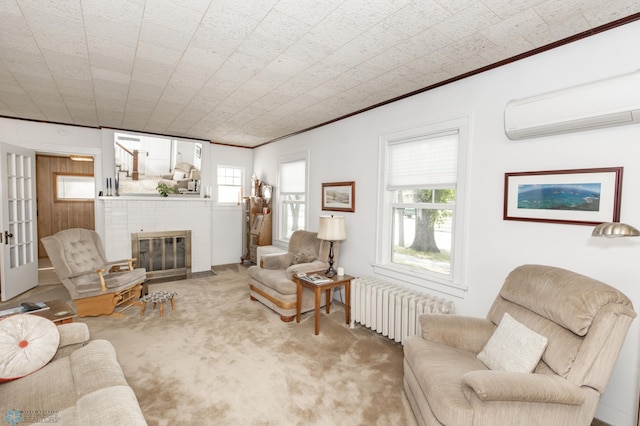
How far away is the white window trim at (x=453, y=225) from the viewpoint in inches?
110

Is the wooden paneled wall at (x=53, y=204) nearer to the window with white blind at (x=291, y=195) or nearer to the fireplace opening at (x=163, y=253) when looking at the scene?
the fireplace opening at (x=163, y=253)

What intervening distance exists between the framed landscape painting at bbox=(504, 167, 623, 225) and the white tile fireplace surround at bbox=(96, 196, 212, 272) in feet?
17.8

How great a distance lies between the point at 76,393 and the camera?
61.2 inches

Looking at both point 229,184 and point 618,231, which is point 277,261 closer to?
point 229,184

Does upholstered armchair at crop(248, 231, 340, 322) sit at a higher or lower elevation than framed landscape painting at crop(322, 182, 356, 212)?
lower

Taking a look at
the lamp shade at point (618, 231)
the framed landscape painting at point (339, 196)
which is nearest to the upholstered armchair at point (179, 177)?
the framed landscape painting at point (339, 196)

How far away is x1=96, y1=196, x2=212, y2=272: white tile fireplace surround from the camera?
5190 millimetres

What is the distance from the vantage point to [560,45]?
219 centimetres

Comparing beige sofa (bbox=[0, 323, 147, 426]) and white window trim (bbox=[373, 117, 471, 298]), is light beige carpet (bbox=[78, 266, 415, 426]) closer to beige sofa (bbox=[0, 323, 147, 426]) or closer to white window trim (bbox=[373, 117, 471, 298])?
beige sofa (bbox=[0, 323, 147, 426])

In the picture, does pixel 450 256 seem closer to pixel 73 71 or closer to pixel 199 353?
pixel 199 353

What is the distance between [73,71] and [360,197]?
3.38 meters

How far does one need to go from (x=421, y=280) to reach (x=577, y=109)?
1988mm

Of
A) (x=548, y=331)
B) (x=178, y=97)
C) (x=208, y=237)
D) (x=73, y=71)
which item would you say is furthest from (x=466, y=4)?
(x=208, y=237)

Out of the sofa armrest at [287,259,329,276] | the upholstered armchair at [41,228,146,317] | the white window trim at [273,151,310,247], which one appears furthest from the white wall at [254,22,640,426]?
the upholstered armchair at [41,228,146,317]
